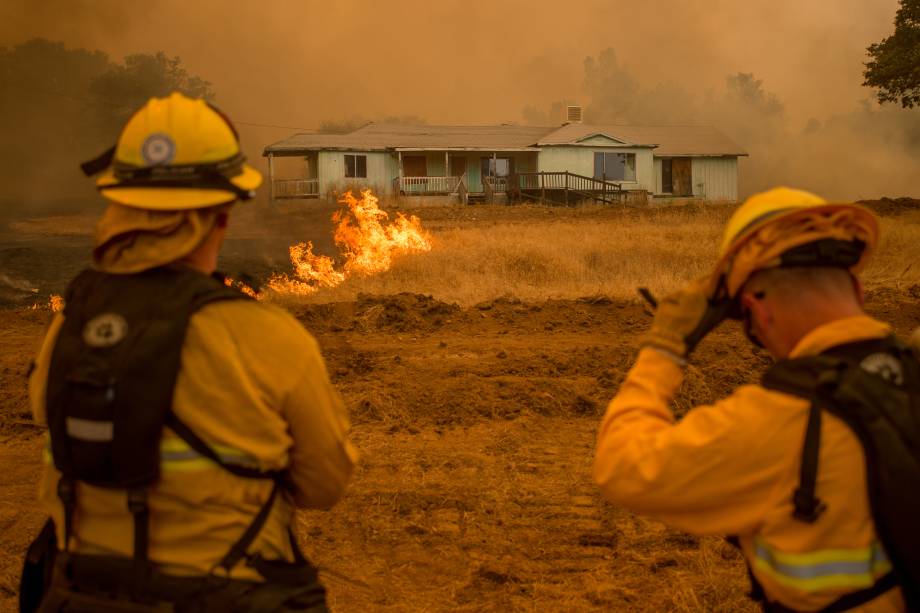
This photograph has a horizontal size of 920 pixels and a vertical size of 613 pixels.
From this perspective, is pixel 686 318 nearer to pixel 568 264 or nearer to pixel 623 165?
pixel 568 264

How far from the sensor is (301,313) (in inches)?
477

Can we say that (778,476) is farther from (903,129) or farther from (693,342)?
(903,129)

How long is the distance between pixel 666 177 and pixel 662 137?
2.18 m

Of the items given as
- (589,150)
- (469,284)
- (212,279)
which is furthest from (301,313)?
(589,150)

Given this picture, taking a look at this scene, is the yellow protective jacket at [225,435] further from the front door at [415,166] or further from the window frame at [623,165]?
the window frame at [623,165]

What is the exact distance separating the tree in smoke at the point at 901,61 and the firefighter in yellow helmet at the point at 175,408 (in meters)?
26.5

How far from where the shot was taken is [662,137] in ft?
138

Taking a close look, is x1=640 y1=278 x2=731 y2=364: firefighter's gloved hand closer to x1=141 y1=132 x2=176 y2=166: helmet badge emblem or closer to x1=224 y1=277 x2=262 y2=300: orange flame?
x1=224 y1=277 x2=262 y2=300: orange flame

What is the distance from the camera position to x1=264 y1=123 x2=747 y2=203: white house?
36.7 meters

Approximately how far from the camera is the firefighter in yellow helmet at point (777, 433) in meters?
1.76

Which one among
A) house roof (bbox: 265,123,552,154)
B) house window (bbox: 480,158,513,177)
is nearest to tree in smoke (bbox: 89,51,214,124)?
house roof (bbox: 265,123,552,154)

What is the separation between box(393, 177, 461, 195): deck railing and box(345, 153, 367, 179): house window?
150 centimetres

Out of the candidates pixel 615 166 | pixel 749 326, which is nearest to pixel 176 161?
pixel 749 326

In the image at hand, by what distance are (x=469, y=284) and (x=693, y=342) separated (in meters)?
12.9
